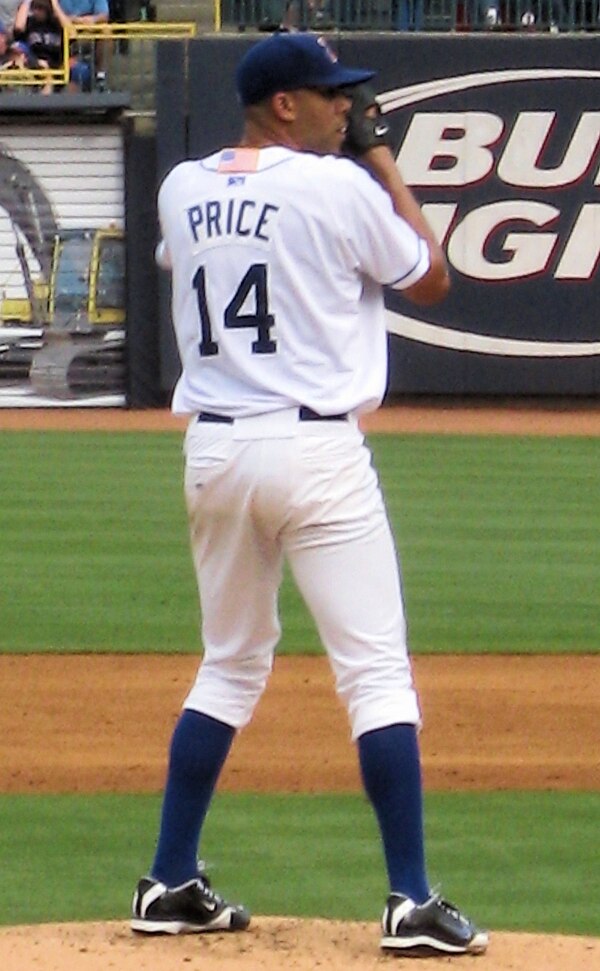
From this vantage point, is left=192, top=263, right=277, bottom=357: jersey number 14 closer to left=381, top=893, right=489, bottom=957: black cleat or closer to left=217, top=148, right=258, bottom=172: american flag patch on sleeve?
left=217, top=148, right=258, bottom=172: american flag patch on sleeve

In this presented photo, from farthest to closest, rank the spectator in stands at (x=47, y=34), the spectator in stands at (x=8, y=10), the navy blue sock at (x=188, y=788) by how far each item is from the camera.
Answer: the spectator in stands at (x=8, y=10) → the spectator in stands at (x=47, y=34) → the navy blue sock at (x=188, y=788)

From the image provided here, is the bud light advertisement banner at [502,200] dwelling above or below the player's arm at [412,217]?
below

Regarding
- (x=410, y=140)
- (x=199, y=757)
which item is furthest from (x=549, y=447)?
(x=199, y=757)

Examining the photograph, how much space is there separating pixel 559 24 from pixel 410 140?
2381mm

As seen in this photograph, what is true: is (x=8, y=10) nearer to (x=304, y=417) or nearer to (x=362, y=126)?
(x=362, y=126)

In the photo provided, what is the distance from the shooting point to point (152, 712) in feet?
23.0

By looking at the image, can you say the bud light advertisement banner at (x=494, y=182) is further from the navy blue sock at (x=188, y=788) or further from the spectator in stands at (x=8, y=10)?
the navy blue sock at (x=188, y=788)

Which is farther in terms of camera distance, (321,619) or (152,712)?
(152,712)

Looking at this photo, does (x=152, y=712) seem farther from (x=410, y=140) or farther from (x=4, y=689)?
(x=410, y=140)

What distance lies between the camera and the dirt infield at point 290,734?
4078mm

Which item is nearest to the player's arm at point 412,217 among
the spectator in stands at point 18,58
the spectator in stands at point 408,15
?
the spectator in stands at point 408,15

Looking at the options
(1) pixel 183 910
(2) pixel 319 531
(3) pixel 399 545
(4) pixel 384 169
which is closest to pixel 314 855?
(1) pixel 183 910

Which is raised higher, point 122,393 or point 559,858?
point 559,858

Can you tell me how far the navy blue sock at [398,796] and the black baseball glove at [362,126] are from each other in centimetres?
114
